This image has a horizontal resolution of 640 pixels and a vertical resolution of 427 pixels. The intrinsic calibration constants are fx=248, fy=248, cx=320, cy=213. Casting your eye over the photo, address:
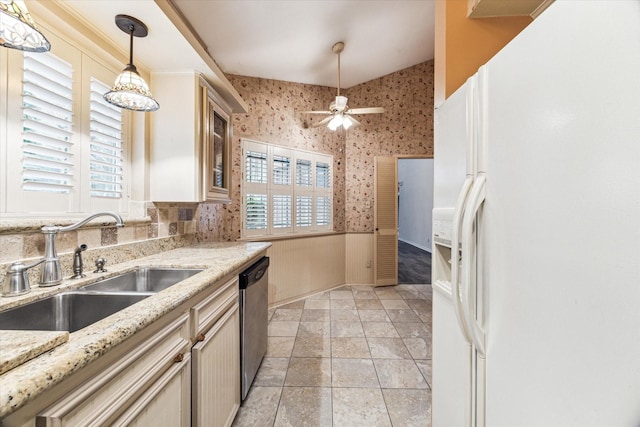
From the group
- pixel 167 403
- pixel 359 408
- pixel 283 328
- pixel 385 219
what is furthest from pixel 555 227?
pixel 385 219

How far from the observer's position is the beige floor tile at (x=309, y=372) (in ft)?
5.94

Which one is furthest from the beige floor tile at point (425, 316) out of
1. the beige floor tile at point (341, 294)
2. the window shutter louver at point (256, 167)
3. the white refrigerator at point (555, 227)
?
the window shutter louver at point (256, 167)

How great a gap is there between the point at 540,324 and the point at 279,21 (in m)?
2.89

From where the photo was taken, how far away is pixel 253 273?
5.50ft

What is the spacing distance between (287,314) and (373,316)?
3.37ft

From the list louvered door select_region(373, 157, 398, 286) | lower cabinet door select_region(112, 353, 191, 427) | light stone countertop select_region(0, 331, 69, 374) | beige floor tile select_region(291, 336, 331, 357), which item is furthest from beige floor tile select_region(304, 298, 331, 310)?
light stone countertop select_region(0, 331, 69, 374)

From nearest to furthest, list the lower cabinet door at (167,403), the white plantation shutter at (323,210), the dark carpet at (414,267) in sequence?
the lower cabinet door at (167,403) → the white plantation shutter at (323,210) → the dark carpet at (414,267)

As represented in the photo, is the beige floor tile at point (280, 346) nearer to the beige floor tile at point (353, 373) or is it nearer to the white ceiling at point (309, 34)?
the beige floor tile at point (353, 373)

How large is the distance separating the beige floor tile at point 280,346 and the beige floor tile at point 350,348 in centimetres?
39

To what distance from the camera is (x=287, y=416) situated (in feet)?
5.01

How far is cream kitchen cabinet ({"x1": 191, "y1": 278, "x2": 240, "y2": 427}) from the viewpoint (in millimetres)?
1053

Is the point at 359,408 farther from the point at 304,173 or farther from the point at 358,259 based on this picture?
the point at 304,173

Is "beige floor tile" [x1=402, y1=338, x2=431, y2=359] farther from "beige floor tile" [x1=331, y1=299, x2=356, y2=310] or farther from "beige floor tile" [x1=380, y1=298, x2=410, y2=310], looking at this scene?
"beige floor tile" [x1=331, y1=299, x2=356, y2=310]

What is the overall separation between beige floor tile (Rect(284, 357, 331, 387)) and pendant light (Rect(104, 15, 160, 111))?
2.00 m
